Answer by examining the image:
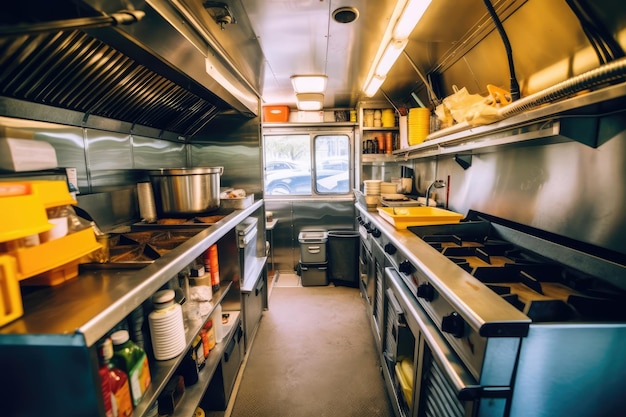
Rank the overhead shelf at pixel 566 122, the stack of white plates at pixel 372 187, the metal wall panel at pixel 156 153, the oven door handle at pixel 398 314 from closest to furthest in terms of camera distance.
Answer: the overhead shelf at pixel 566 122 < the oven door handle at pixel 398 314 < the metal wall panel at pixel 156 153 < the stack of white plates at pixel 372 187

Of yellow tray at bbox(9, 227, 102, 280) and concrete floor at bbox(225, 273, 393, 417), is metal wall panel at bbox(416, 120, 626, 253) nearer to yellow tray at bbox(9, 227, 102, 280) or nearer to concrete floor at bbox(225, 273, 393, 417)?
concrete floor at bbox(225, 273, 393, 417)

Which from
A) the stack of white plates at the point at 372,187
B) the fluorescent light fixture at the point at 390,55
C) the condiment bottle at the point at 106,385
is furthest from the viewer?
the stack of white plates at the point at 372,187

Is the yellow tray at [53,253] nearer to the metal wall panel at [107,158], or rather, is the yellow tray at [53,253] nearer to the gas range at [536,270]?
the metal wall panel at [107,158]

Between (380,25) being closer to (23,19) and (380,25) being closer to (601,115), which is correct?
(601,115)

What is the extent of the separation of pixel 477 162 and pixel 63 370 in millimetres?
2543

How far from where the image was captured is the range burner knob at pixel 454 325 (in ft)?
3.24

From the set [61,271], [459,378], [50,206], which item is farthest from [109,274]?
[459,378]

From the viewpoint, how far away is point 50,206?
876mm

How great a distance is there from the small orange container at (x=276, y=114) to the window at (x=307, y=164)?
33 cm

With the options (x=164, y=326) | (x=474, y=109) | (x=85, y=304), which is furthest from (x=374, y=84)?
(x=85, y=304)

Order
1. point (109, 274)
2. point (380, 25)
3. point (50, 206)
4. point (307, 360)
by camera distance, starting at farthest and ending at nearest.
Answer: point (307, 360)
point (380, 25)
point (109, 274)
point (50, 206)

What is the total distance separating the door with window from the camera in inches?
189

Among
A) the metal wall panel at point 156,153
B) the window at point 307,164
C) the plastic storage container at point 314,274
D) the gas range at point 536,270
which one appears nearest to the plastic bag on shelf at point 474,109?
the gas range at point 536,270

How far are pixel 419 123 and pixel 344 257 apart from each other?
202 cm
